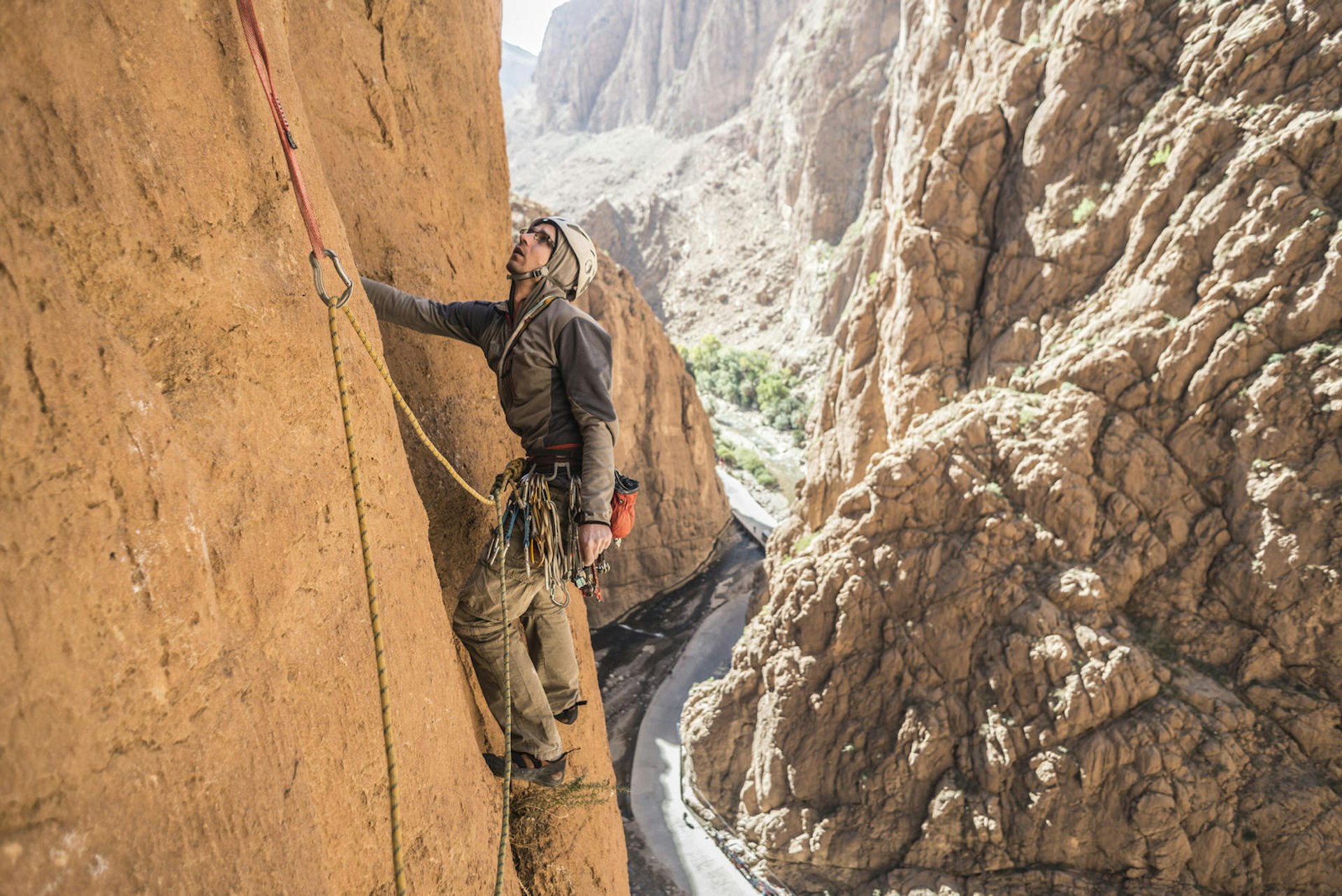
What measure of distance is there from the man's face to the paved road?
46.4 ft

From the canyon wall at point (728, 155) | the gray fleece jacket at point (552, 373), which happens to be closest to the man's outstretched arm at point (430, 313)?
the gray fleece jacket at point (552, 373)

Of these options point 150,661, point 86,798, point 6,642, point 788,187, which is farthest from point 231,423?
point 788,187

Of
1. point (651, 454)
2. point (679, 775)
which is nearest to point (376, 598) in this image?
point (679, 775)

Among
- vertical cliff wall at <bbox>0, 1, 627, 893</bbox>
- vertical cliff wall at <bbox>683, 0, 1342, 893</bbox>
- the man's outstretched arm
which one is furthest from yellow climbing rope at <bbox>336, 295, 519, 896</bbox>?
vertical cliff wall at <bbox>683, 0, 1342, 893</bbox>

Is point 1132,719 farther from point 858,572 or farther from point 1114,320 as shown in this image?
point 1114,320

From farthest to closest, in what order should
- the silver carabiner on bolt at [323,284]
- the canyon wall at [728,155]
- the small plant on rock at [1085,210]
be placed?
the canyon wall at [728,155], the small plant on rock at [1085,210], the silver carabiner on bolt at [323,284]

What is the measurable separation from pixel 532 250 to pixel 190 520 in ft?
7.66

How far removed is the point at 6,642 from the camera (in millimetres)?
1646

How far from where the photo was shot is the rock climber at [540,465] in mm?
3928

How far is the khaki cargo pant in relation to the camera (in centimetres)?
398

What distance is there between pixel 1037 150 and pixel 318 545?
15749 mm

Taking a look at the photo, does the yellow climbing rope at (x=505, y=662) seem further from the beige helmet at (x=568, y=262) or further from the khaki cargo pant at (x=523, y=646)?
the beige helmet at (x=568, y=262)

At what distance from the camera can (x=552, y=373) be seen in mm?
4078

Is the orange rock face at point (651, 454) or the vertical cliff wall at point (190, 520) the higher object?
the vertical cliff wall at point (190, 520)
